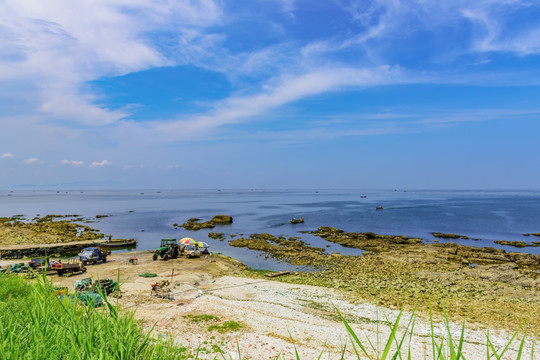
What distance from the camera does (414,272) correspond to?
33.8m

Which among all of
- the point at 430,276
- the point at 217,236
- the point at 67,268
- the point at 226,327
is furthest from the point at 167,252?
the point at 430,276

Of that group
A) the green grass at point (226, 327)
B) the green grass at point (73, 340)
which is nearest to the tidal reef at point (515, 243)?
the green grass at point (226, 327)

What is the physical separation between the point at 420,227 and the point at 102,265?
225 feet

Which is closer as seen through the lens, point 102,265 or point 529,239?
point 102,265

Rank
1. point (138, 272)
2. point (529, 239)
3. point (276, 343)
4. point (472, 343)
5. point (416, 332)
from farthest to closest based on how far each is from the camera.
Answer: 1. point (529, 239)
2. point (138, 272)
3. point (416, 332)
4. point (472, 343)
5. point (276, 343)

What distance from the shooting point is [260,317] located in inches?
736

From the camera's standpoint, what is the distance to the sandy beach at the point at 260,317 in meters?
14.5

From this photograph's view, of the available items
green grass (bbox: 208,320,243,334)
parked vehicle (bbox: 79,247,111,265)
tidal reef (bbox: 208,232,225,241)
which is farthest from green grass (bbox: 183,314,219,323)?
tidal reef (bbox: 208,232,225,241)

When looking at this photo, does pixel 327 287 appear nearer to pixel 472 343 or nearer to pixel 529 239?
pixel 472 343

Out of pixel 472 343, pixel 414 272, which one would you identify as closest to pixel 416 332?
pixel 472 343

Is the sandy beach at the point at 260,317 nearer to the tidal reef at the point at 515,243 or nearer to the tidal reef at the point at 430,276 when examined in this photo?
the tidal reef at the point at 430,276

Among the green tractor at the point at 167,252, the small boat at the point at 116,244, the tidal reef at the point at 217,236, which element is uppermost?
the green tractor at the point at 167,252

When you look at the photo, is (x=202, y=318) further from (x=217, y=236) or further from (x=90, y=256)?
(x=217, y=236)

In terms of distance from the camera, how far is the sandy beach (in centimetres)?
1448
